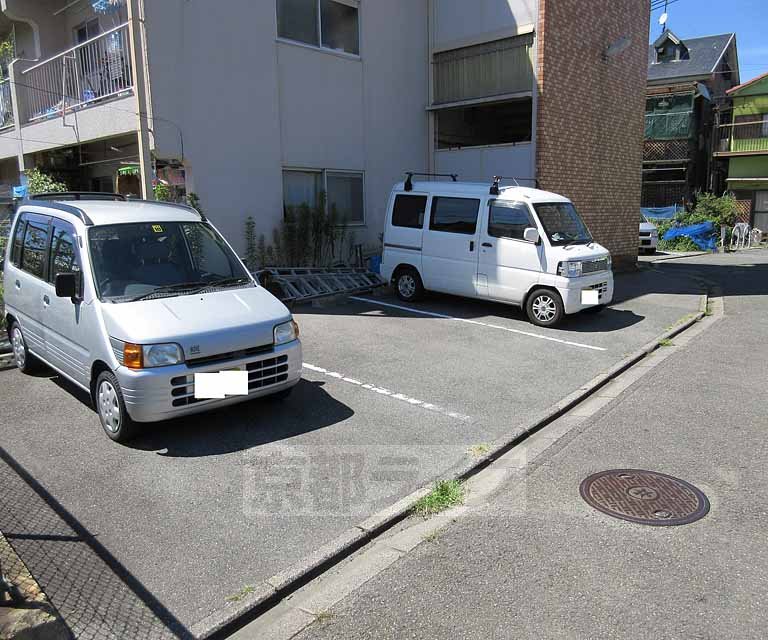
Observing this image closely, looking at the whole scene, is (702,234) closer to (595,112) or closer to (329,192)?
(595,112)

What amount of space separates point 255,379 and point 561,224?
6428mm

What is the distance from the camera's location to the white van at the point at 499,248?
30.6ft

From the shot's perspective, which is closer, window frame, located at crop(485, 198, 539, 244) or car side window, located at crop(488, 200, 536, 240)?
window frame, located at crop(485, 198, 539, 244)

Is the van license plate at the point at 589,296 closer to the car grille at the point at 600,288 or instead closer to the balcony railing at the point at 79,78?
the car grille at the point at 600,288

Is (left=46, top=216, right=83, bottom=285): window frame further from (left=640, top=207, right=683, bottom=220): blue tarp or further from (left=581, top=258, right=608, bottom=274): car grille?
(left=640, top=207, right=683, bottom=220): blue tarp

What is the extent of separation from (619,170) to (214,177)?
10717mm

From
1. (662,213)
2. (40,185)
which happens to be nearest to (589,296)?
(40,185)

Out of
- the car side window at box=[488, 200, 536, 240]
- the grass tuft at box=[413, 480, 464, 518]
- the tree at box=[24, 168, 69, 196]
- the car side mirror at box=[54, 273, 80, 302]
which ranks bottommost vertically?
the grass tuft at box=[413, 480, 464, 518]

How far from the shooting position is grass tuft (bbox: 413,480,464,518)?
161 inches

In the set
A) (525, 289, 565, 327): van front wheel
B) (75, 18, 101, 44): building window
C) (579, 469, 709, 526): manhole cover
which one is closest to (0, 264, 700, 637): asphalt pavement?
(525, 289, 565, 327): van front wheel

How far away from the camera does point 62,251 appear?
5.71m

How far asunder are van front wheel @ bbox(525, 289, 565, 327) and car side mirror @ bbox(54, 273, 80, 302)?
21.6 ft

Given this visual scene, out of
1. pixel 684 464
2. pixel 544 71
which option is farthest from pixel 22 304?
pixel 544 71

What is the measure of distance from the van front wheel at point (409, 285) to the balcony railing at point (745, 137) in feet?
88.6
